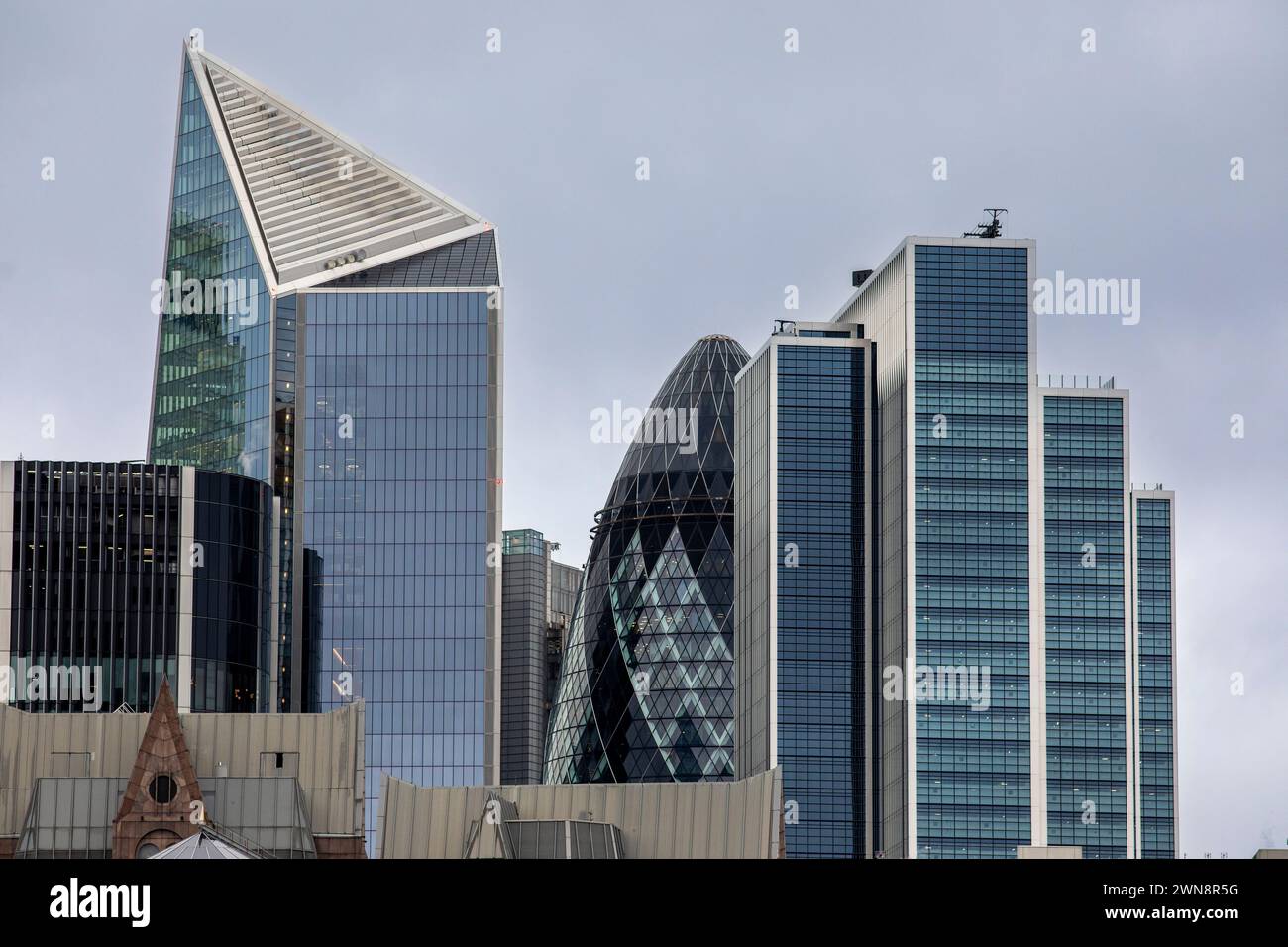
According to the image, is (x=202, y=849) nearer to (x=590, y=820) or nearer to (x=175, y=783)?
(x=590, y=820)

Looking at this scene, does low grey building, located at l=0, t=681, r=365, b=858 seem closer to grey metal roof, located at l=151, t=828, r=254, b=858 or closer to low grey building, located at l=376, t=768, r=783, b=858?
low grey building, located at l=376, t=768, r=783, b=858

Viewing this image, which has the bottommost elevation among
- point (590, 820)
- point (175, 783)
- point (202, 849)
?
point (175, 783)

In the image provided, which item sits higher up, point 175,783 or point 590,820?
point 590,820

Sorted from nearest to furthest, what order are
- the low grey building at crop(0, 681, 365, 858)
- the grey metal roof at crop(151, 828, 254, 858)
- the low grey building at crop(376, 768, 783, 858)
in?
the grey metal roof at crop(151, 828, 254, 858), the low grey building at crop(376, 768, 783, 858), the low grey building at crop(0, 681, 365, 858)

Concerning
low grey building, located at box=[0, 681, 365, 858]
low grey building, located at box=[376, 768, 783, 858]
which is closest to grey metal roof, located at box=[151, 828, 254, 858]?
low grey building, located at box=[376, 768, 783, 858]

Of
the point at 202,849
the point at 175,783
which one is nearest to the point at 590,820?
the point at 202,849

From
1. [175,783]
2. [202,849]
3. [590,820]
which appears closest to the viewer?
[202,849]

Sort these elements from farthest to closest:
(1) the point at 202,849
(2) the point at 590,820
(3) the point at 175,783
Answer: (3) the point at 175,783 < (2) the point at 590,820 < (1) the point at 202,849

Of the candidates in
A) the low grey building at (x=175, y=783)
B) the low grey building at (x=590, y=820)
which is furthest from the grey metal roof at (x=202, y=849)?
the low grey building at (x=175, y=783)

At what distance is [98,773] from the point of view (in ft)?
371

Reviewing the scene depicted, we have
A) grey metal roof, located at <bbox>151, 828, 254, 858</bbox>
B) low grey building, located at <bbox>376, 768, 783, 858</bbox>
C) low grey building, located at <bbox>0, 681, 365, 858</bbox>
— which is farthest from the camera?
low grey building, located at <bbox>0, 681, 365, 858</bbox>
